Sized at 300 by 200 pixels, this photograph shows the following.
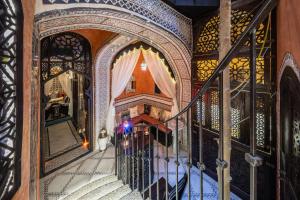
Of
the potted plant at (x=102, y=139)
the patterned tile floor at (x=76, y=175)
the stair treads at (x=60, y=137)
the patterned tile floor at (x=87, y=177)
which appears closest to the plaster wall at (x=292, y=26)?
the patterned tile floor at (x=87, y=177)

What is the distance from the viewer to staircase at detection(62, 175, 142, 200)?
4918 millimetres

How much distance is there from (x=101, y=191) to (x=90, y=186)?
35 centimetres

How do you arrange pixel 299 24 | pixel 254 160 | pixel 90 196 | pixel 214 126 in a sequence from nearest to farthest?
pixel 254 160 < pixel 299 24 < pixel 90 196 < pixel 214 126

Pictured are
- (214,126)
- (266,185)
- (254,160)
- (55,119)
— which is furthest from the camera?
(55,119)

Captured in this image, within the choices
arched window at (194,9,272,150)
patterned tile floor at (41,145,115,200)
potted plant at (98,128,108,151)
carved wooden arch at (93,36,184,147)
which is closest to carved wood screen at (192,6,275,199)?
arched window at (194,9,272,150)

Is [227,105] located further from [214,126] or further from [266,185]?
[214,126]

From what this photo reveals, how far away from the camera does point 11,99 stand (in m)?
2.49

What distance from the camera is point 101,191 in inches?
202

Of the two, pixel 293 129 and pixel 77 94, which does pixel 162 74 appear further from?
pixel 293 129

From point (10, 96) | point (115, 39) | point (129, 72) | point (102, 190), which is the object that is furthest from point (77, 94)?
point (10, 96)

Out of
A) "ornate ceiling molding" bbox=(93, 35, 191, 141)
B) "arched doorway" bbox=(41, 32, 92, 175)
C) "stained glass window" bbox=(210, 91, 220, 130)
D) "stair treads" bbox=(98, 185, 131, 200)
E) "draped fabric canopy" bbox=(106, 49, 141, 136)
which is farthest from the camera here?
"draped fabric canopy" bbox=(106, 49, 141, 136)

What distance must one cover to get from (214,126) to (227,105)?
127 inches

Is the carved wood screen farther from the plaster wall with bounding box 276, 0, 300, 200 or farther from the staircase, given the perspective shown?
the staircase

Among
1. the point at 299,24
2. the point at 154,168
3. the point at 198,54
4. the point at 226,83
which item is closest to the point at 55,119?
the point at 154,168
